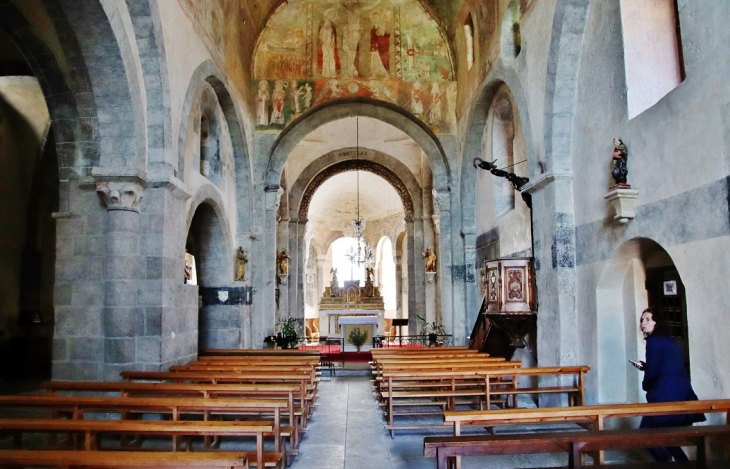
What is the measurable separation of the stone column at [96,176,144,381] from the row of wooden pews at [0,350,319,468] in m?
0.56

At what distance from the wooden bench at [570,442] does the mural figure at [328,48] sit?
12578 mm

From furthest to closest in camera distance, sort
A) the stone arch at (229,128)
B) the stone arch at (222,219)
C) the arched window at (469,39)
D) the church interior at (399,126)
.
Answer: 1. the arched window at (469,39)
2. the stone arch at (222,219)
3. the stone arch at (229,128)
4. the church interior at (399,126)

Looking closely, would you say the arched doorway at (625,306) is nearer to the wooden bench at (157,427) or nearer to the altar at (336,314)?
the wooden bench at (157,427)

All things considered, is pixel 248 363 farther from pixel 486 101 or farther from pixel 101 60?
pixel 486 101

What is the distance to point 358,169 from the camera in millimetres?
22125

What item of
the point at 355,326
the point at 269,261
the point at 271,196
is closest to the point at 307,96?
the point at 271,196

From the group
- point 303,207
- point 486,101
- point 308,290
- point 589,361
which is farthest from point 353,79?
point 308,290

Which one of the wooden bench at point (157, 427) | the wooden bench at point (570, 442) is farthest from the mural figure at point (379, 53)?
the wooden bench at point (570, 442)

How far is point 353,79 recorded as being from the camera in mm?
14844

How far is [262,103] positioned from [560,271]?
956cm

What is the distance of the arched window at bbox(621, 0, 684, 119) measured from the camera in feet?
22.1

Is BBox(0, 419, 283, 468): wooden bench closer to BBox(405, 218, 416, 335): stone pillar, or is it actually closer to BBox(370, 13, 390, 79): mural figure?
BBox(370, 13, 390, 79): mural figure

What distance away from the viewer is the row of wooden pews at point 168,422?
3363 millimetres

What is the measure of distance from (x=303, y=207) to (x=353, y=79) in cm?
812
